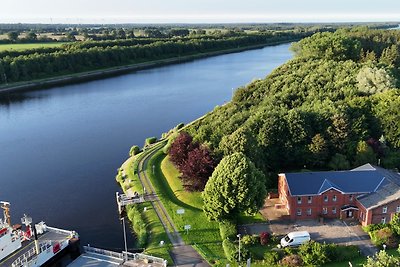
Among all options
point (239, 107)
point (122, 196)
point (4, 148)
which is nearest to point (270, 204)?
point (122, 196)

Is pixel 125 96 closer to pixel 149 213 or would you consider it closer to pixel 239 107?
pixel 239 107

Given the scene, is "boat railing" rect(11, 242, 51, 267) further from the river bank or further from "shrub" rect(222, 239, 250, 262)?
the river bank

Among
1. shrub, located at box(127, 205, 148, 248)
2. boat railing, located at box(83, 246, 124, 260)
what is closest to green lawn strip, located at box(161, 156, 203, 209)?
shrub, located at box(127, 205, 148, 248)

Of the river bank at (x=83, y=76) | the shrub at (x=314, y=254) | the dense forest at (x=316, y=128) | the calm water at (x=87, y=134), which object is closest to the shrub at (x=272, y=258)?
the shrub at (x=314, y=254)

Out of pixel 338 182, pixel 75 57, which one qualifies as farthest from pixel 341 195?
pixel 75 57

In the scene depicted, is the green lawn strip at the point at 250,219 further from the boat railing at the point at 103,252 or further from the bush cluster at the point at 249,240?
the boat railing at the point at 103,252

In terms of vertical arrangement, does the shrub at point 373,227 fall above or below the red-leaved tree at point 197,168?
below
